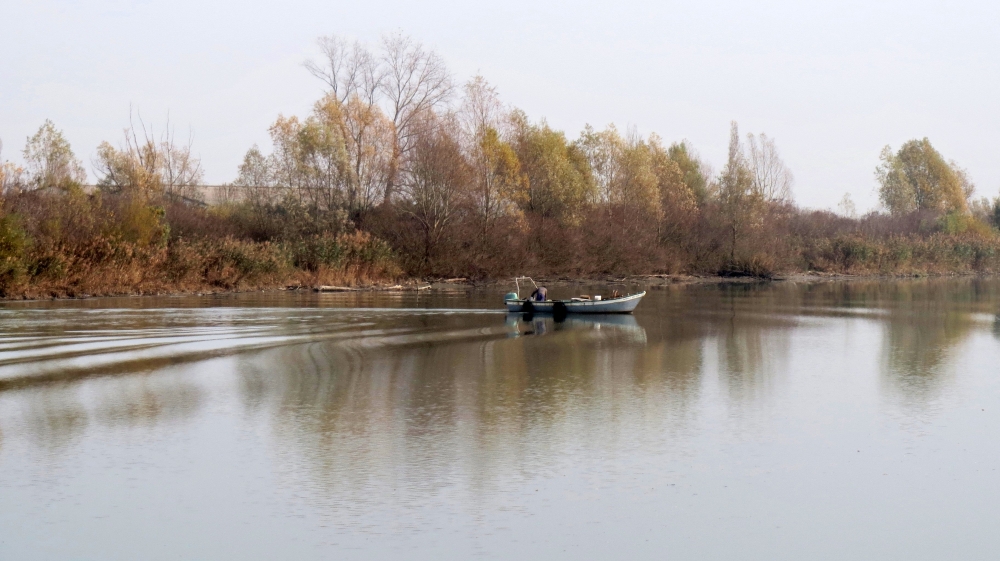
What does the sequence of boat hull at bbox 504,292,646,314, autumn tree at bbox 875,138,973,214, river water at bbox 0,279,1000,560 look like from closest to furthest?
1. river water at bbox 0,279,1000,560
2. boat hull at bbox 504,292,646,314
3. autumn tree at bbox 875,138,973,214

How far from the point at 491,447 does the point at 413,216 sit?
44286 mm

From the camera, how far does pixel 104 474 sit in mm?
10086

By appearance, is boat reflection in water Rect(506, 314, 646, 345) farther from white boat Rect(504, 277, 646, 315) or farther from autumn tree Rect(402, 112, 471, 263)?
autumn tree Rect(402, 112, 471, 263)

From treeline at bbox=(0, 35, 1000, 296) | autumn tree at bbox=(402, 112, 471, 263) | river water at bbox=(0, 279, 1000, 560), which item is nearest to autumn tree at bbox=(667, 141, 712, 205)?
treeline at bbox=(0, 35, 1000, 296)

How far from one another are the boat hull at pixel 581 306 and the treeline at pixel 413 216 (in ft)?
53.0

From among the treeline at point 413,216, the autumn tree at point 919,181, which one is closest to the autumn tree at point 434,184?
the treeline at point 413,216

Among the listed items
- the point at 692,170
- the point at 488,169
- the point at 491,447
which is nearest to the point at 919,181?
the point at 692,170

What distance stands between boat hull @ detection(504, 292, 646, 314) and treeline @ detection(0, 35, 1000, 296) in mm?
16158

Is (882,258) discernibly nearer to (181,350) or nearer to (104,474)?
(181,350)

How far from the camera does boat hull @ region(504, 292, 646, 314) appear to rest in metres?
31.9

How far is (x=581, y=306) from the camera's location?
32000 millimetres

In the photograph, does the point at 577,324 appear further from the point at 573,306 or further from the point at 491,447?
the point at 491,447

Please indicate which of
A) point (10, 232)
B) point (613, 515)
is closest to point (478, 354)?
point (613, 515)

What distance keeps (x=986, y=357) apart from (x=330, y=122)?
135 feet
